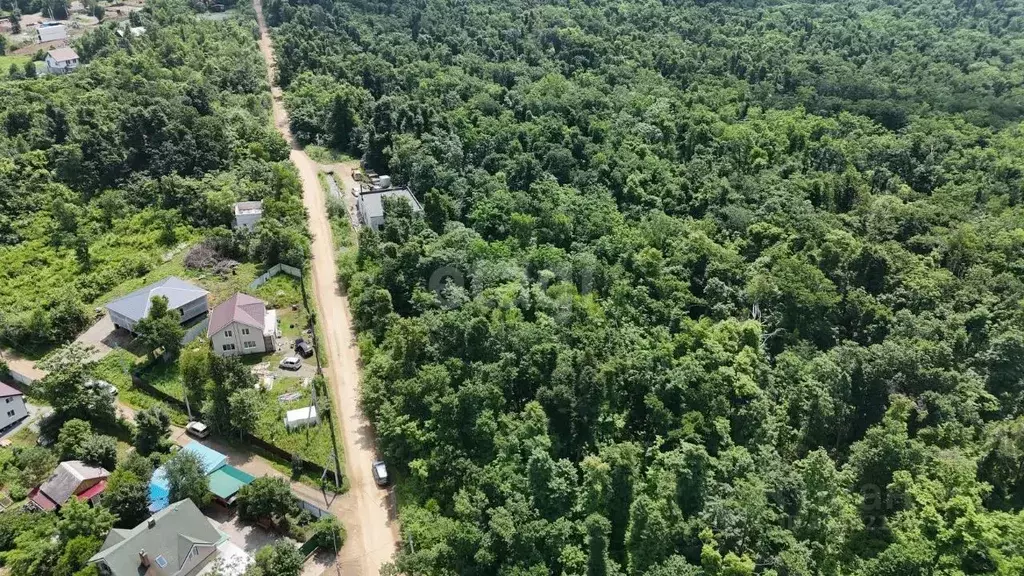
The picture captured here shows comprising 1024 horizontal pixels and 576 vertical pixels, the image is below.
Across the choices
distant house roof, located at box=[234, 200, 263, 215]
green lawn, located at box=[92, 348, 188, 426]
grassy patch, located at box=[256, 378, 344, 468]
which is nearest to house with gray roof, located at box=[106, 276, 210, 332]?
green lawn, located at box=[92, 348, 188, 426]

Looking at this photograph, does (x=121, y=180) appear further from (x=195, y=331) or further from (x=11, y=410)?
(x=11, y=410)

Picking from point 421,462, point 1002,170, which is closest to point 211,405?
point 421,462

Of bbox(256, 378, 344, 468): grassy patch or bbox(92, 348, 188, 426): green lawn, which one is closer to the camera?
bbox(256, 378, 344, 468): grassy patch

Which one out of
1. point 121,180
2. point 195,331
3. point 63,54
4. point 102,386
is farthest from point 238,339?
point 63,54

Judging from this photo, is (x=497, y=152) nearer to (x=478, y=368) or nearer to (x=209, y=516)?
(x=478, y=368)

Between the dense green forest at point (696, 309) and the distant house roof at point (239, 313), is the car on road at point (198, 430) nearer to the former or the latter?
the distant house roof at point (239, 313)

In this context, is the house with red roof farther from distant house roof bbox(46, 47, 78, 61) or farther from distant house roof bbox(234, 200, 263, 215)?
distant house roof bbox(46, 47, 78, 61)

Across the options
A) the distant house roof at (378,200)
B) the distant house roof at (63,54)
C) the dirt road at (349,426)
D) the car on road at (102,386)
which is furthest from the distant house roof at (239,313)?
the distant house roof at (63,54)
